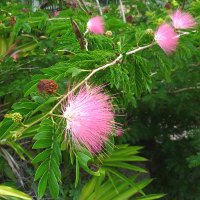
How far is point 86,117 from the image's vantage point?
0.70 m

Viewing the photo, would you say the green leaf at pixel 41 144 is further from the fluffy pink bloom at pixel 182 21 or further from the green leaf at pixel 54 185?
the fluffy pink bloom at pixel 182 21

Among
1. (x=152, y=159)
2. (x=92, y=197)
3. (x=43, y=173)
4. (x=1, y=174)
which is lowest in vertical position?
(x=152, y=159)

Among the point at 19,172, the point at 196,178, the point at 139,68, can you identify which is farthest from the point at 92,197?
the point at 139,68

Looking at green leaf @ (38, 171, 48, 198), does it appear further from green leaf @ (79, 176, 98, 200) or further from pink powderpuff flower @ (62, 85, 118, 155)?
green leaf @ (79, 176, 98, 200)

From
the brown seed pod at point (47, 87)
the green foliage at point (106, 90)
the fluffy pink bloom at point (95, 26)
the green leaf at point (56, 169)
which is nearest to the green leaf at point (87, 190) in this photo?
the green foliage at point (106, 90)

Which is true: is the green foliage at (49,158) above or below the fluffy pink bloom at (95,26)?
below

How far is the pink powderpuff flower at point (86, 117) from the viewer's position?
0.69 m

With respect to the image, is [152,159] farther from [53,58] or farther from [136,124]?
[53,58]

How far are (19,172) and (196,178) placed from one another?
2102 mm

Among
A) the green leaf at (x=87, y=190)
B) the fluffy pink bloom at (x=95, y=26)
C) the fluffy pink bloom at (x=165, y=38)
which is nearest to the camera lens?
the fluffy pink bloom at (x=165, y=38)

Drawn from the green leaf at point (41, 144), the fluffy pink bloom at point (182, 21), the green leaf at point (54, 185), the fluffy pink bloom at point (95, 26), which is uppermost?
the fluffy pink bloom at point (95, 26)

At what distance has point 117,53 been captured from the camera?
98 centimetres

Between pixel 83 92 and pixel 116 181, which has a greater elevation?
pixel 83 92

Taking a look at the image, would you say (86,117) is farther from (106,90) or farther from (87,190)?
(87,190)
